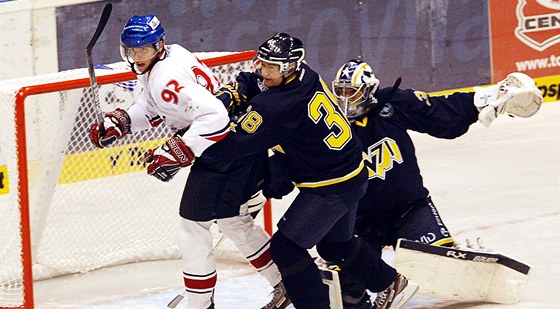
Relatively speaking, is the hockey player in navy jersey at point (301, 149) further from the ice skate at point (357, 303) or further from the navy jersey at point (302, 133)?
the ice skate at point (357, 303)

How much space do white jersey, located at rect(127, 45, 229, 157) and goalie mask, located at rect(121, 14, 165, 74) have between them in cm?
3

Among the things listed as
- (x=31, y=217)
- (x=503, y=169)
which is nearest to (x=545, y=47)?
(x=503, y=169)

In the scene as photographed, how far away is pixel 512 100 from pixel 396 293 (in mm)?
794

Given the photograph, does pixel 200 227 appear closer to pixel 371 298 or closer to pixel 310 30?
pixel 371 298

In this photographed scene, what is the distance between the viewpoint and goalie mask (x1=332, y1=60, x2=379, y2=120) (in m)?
4.53

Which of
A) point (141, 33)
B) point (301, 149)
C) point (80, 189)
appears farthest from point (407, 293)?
point (80, 189)

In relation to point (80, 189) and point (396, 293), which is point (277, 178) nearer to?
point (396, 293)

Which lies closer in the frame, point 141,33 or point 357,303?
point 141,33

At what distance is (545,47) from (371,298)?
3.65 meters

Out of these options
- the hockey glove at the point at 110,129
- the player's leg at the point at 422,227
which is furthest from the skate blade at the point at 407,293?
the hockey glove at the point at 110,129

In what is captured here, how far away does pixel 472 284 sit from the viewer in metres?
4.48

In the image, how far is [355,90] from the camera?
453cm

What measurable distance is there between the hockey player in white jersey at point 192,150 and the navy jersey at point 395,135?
0.43 meters

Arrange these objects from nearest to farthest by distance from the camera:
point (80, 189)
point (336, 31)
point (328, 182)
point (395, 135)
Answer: point (328, 182) → point (395, 135) → point (80, 189) → point (336, 31)
